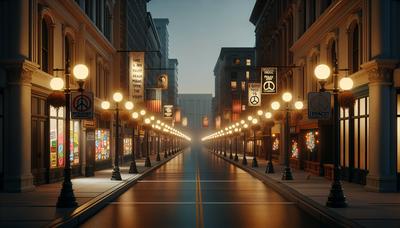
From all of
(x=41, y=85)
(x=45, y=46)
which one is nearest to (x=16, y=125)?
(x=41, y=85)

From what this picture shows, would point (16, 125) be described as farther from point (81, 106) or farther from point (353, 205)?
point (353, 205)

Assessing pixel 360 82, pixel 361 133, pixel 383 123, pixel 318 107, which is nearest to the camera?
→ pixel 318 107

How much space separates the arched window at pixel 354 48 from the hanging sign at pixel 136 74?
1626 cm

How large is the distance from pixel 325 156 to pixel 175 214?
20.5m

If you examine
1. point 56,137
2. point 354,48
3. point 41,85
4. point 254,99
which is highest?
point 354,48

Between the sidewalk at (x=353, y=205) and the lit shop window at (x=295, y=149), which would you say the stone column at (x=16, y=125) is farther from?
the lit shop window at (x=295, y=149)

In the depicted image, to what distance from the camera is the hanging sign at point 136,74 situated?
138 ft

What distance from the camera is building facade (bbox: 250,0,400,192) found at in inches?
950

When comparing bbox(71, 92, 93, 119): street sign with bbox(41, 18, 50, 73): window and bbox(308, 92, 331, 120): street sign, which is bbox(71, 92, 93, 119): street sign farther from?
bbox(41, 18, 50, 73): window

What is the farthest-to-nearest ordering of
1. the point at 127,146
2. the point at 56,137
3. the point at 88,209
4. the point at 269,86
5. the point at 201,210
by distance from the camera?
the point at 127,146, the point at 269,86, the point at 56,137, the point at 201,210, the point at 88,209

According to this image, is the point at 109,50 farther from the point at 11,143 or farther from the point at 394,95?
the point at 394,95

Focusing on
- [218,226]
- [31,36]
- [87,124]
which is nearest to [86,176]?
[87,124]

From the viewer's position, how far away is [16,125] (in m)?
23.8

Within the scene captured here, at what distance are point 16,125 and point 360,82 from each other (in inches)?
583
